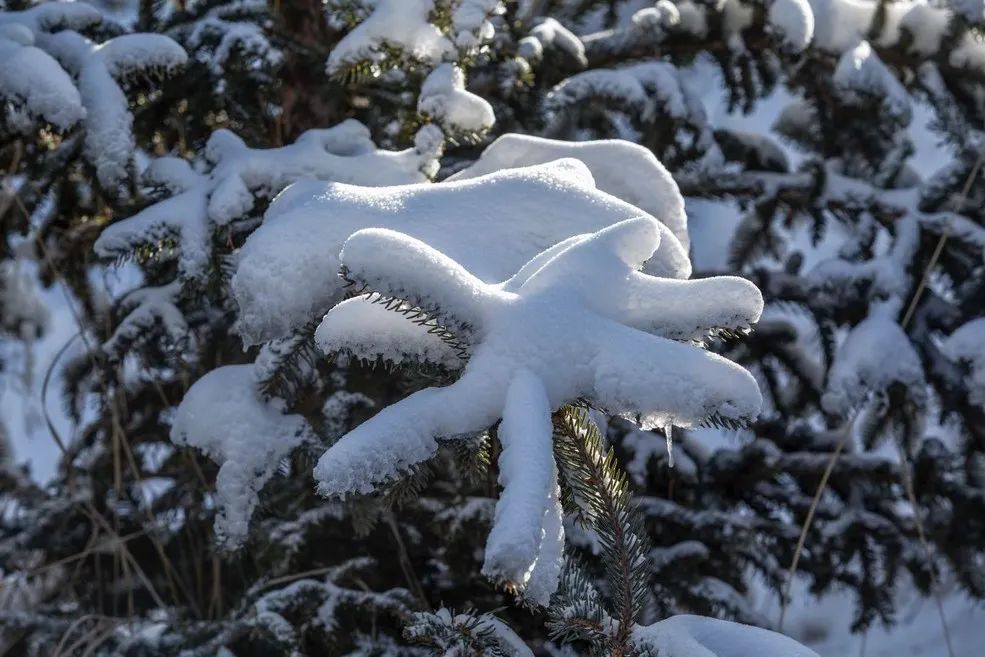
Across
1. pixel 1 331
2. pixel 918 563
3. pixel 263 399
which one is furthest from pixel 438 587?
pixel 1 331

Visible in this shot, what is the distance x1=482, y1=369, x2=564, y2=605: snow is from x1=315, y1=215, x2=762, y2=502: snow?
1 cm

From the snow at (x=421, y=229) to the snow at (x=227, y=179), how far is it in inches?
11.5

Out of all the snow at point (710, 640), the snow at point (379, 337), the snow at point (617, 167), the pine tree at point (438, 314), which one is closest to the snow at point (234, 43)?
the pine tree at point (438, 314)

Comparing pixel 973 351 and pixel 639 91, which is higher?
pixel 639 91

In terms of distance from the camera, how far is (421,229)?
3.32 ft

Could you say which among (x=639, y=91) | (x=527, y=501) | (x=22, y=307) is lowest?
(x=22, y=307)

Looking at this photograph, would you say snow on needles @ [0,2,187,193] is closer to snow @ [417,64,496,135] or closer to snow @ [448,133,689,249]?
snow @ [417,64,496,135]

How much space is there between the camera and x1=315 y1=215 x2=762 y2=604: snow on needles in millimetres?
785

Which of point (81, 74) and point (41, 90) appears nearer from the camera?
point (41, 90)

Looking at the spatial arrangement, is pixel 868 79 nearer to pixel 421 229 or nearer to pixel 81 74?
pixel 421 229

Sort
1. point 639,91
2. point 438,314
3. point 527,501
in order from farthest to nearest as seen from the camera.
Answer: point 639,91 → point 438,314 → point 527,501

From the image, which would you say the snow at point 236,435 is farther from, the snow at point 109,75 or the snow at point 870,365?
the snow at point 870,365

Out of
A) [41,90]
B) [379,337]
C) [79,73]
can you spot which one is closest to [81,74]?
[79,73]

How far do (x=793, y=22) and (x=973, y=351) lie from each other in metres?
0.77
